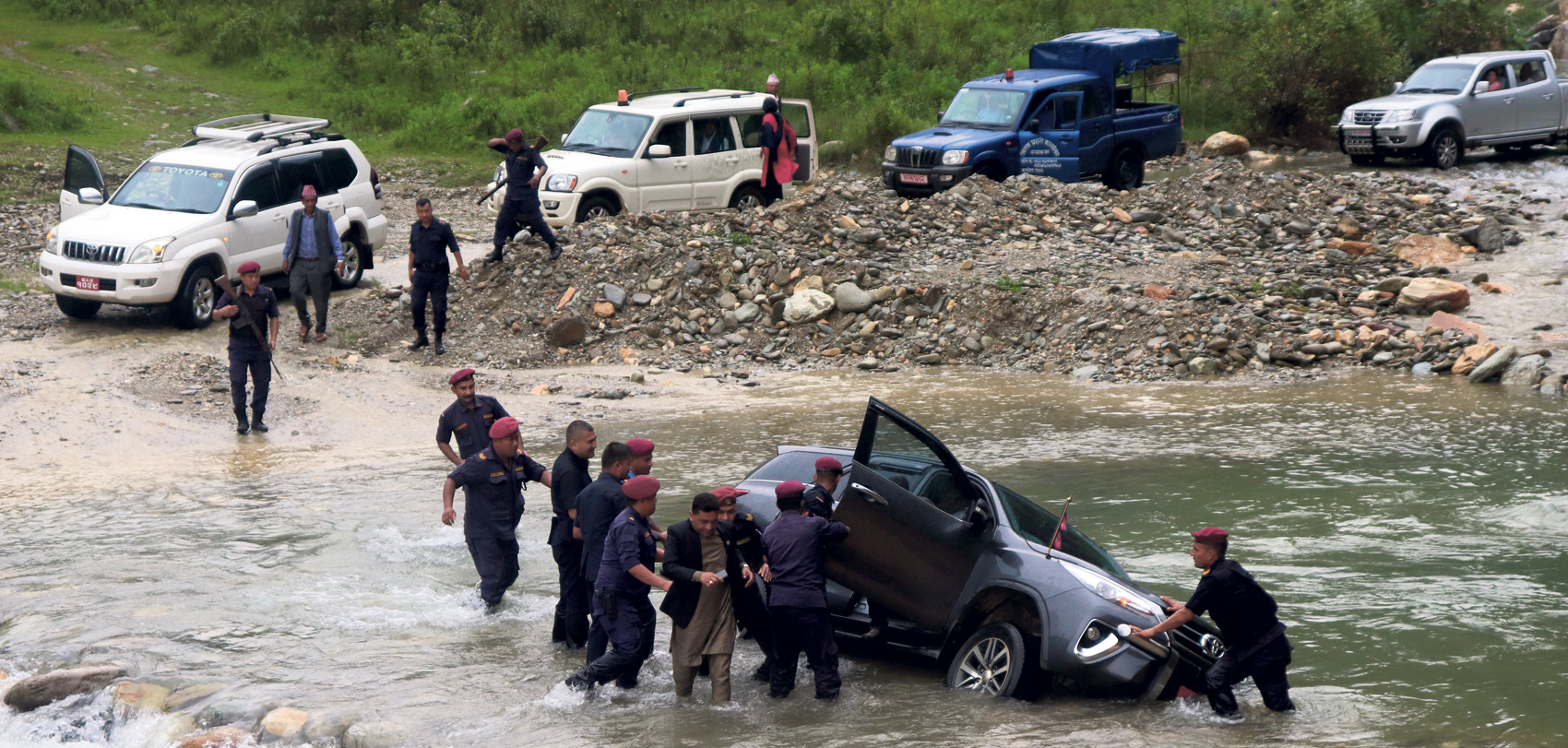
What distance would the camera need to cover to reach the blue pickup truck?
64.8ft

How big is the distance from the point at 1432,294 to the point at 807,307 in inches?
284

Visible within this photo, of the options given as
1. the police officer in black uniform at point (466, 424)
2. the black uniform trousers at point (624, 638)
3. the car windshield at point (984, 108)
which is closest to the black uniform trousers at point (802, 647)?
the black uniform trousers at point (624, 638)

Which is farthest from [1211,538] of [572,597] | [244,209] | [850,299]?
[244,209]

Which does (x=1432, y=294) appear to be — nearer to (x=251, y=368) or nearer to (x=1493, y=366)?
(x=1493, y=366)

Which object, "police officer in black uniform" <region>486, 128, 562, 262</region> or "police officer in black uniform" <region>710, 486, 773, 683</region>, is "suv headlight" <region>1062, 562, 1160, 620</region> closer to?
"police officer in black uniform" <region>710, 486, 773, 683</region>

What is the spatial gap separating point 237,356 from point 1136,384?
8752mm

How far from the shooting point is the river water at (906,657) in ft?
21.5

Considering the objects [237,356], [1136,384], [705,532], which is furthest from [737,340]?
[705,532]

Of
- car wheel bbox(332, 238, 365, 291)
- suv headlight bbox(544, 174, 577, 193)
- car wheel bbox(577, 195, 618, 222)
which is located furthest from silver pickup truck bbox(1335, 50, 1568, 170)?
car wheel bbox(332, 238, 365, 291)

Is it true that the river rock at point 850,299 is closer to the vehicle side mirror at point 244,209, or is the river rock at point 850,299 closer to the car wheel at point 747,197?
the car wheel at point 747,197

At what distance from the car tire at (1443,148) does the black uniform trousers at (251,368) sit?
64.2 ft

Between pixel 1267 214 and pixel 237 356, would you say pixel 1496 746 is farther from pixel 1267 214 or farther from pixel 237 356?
pixel 1267 214

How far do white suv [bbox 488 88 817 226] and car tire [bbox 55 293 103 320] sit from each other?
5.04 metres

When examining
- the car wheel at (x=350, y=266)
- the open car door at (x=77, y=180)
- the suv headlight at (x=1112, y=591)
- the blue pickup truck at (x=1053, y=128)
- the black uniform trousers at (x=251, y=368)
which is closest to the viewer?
the suv headlight at (x=1112, y=591)
